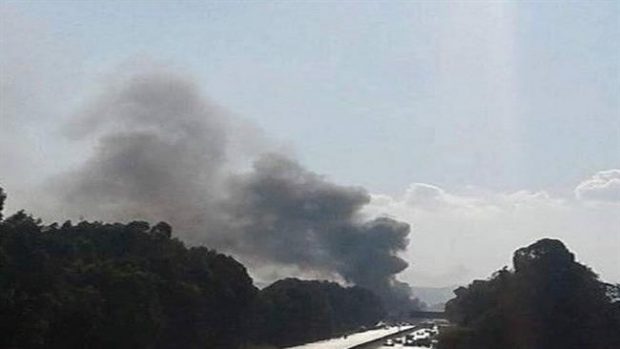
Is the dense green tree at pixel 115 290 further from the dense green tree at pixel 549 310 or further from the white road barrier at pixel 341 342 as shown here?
the dense green tree at pixel 549 310

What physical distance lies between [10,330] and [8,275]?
19.9ft

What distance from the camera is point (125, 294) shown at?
68812mm

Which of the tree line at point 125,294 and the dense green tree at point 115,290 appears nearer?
the dense green tree at point 115,290

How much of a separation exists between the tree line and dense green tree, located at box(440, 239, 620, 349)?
2128 centimetres

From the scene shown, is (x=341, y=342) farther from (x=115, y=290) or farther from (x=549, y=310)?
(x=115, y=290)

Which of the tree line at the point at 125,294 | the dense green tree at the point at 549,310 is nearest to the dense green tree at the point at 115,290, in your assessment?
the tree line at the point at 125,294

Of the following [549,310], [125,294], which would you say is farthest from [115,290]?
[549,310]

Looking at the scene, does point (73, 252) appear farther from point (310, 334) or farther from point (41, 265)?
point (310, 334)

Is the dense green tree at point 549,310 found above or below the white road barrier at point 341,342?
below

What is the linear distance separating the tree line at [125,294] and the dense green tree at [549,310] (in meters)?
21.3

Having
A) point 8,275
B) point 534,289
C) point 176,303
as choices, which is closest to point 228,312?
point 176,303

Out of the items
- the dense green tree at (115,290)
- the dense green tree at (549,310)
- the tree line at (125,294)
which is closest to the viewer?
the dense green tree at (115,290)

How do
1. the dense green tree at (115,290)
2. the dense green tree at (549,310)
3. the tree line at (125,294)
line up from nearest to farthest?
the dense green tree at (115,290), the tree line at (125,294), the dense green tree at (549,310)

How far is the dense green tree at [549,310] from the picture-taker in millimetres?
69000
